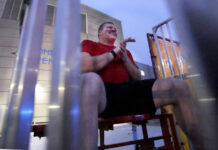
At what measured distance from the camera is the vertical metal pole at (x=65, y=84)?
0.20 meters

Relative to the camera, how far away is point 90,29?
4.94 m

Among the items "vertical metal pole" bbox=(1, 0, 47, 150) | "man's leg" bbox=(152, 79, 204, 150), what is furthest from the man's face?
"vertical metal pole" bbox=(1, 0, 47, 150)

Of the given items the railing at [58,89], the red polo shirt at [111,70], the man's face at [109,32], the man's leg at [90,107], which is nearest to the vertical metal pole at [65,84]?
the railing at [58,89]

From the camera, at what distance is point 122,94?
0.61 metres

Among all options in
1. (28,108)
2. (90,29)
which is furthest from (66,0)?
(90,29)

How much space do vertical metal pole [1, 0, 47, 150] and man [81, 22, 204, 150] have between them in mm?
149

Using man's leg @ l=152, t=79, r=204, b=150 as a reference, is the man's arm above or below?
above

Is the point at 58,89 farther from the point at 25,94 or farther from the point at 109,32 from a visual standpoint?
the point at 109,32

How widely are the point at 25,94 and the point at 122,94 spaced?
1.40 feet

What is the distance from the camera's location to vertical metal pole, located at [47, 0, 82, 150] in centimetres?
20

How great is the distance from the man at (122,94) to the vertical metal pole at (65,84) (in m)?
0.15

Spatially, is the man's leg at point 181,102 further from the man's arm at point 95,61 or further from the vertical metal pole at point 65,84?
the vertical metal pole at point 65,84

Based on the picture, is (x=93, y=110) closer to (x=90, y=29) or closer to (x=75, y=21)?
(x=75, y=21)

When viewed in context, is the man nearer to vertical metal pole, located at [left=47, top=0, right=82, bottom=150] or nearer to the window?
vertical metal pole, located at [left=47, top=0, right=82, bottom=150]
